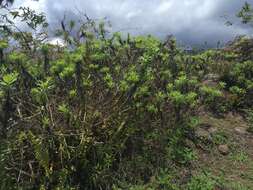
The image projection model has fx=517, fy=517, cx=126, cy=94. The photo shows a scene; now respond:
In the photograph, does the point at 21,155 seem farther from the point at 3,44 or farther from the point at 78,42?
the point at 78,42

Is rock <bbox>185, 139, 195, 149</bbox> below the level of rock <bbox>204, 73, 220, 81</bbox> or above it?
below

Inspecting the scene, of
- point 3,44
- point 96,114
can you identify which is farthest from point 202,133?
point 3,44

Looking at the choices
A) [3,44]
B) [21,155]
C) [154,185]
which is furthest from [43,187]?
[3,44]

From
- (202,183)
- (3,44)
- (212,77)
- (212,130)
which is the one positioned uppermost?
(3,44)

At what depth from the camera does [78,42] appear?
8.64 meters

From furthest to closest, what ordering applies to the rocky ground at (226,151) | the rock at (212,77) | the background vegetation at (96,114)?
1. the rock at (212,77)
2. the rocky ground at (226,151)
3. the background vegetation at (96,114)

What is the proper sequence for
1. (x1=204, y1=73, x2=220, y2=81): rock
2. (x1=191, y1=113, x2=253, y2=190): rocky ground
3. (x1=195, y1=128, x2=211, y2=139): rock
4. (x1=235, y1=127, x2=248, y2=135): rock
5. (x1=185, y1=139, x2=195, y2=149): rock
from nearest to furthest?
(x1=191, y1=113, x2=253, y2=190): rocky ground < (x1=185, y1=139, x2=195, y2=149): rock < (x1=195, y1=128, x2=211, y2=139): rock < (x1=235, y1=127, x2=248, y2=135): rock < (x1=204, y1=73, x2=220, y2=81): rock

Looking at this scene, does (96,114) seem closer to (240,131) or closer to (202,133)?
(202,133)

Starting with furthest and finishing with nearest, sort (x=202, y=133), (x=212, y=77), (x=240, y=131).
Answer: (x=212, y=77) → (x=240, y=131) → (x=202, y=133)

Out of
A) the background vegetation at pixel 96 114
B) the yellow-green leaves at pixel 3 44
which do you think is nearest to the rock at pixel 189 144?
the background vegetation at pixel 96 114

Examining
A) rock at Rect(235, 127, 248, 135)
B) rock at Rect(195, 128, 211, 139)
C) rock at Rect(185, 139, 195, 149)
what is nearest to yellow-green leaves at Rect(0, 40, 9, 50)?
rock at Rect(185, 139, 195, 149)

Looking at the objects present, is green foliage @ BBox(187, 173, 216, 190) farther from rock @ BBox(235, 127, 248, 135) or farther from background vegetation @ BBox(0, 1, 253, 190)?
rock @ BBox(235, 127, 248, 135)

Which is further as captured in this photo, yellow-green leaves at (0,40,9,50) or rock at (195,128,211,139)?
rock at (195,128,211,139)

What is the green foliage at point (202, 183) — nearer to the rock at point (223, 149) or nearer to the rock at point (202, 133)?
the rock at point (223, 149)
